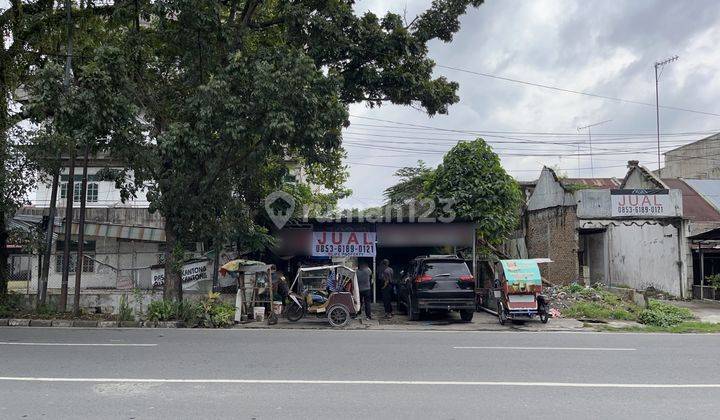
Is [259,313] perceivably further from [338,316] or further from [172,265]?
[172,265]

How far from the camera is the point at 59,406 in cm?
594

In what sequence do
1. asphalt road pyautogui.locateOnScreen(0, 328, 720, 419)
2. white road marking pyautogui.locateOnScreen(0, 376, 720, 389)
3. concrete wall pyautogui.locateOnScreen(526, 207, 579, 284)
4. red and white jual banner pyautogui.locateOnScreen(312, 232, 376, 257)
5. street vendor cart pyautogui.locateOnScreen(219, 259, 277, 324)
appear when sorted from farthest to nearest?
concrete wall pyautogui.locateOnScreen(526, 207, 579, 284) < red and white jual banner pyautogui.locateOnScreen(312, 232, 376, 257) < street vendor cart pyautogui.locateOnScreen(219, 259, 277, 324) < white road marking pyautogui.locateOnScreen(0, 376, 720, 389) < asphalt road pyautogui.locateOnScreen(0, 328, 720, 419)

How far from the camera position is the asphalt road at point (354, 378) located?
5.88 metres

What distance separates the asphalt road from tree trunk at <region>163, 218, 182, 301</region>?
12.1ft

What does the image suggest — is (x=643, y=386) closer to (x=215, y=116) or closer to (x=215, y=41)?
(x=215, y=116)

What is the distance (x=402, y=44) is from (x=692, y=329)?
34.6 ft

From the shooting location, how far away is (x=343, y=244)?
1894cm

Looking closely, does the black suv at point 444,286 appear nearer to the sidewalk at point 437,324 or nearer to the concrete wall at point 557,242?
the sidewalk at point 437,324

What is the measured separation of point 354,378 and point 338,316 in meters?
7.21

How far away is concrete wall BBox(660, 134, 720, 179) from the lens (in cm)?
3541

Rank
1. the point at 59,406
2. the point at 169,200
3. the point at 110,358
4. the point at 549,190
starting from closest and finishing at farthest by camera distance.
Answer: the point at 59,406 → the point at 110,358 → the point at 169,200 → the point at 549,190

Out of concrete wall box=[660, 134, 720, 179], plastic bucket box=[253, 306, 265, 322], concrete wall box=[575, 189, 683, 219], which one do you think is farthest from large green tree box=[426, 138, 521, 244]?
concrete wall box=[660, 134, 720, 179]

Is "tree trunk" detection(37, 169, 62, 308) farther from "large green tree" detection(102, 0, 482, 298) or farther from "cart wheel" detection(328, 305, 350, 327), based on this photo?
"cart wheel" detection(328, 305, 350, 327)

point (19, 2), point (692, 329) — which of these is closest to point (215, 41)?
point (19, 2)
